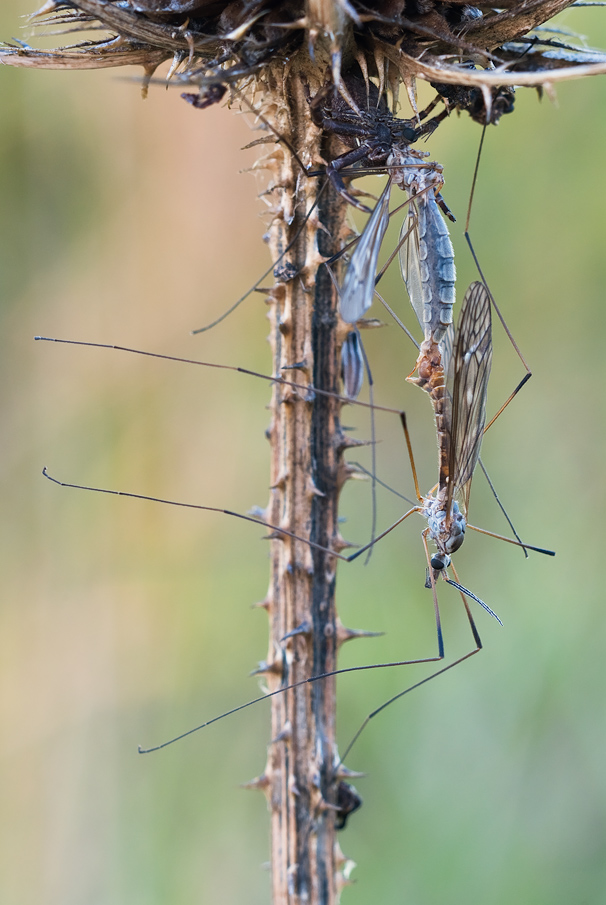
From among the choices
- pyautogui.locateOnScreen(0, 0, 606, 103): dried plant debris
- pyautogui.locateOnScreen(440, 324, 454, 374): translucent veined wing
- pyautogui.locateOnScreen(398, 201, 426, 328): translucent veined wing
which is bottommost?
pyautogui.locateOnScreen(440, 324, 454, 374): translucent veined wing

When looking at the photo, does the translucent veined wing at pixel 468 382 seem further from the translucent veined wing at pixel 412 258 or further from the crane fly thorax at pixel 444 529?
the translucent veined wing at pixel 412 258

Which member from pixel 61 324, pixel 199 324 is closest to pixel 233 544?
pixel 199 324

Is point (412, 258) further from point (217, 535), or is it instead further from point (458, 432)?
point (217, 535)

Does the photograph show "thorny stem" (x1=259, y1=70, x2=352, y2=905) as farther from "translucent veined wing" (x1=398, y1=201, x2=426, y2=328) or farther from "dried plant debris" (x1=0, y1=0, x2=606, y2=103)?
"translucent veined wing" (x1=398, y1=201, x2=426, y2=328)

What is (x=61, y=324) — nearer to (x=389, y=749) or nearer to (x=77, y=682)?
(x=77, y=682)

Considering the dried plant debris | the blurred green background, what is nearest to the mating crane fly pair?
the dried plant debris

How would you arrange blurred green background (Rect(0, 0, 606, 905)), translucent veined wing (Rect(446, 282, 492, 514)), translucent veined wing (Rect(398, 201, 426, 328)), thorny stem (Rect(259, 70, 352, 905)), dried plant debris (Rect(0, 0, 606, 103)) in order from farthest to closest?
blurred green background (Rect(0, 0, 606, 905))
translucent veined wing (Rect(398, 201, 426, 328))
translucent veined wing (Rect(446, 282, 492, 514))
thorny stem (Rect(259, 70, 352, 905))
dried plant debris (Rect(0, 0, 606, 103))
